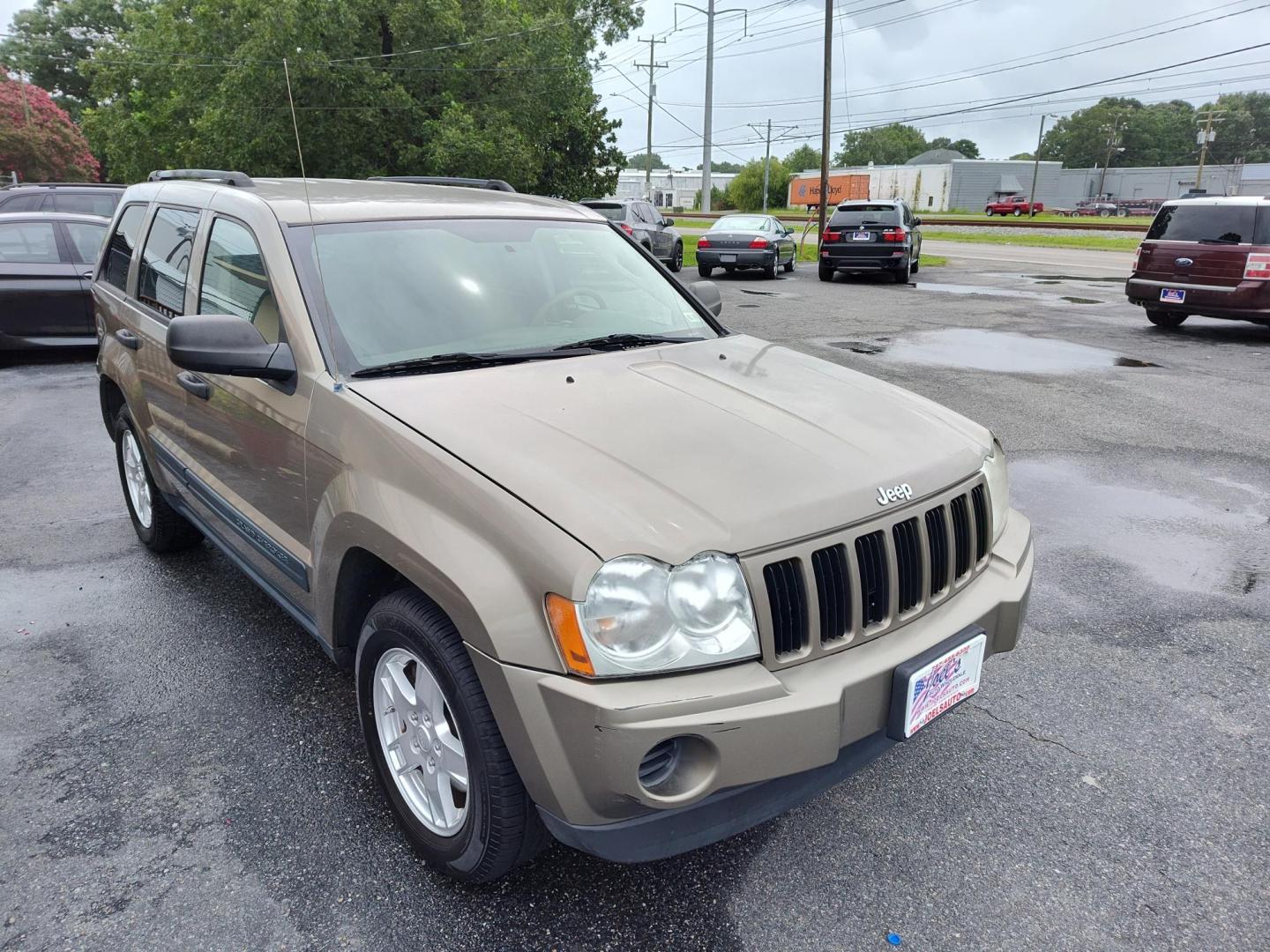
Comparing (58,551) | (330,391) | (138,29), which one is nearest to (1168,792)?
(330,391)

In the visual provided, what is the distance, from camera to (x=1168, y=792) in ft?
9.14

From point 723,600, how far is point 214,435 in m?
2.21

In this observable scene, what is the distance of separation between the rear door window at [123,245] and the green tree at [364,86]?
54.5 feet

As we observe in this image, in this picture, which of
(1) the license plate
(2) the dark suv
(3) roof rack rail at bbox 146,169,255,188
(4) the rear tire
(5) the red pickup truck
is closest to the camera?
(1) the license plate

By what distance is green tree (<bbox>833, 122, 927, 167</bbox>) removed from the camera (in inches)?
5157

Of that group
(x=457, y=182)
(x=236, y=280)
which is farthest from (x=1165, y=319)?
(x=236, y=280)

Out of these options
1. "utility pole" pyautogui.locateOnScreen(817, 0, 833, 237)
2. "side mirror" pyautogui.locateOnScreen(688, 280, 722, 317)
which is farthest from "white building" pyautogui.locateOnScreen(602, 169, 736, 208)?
"side mirror" pyautogui.locateOnScreen(688, 280, 722, 317)

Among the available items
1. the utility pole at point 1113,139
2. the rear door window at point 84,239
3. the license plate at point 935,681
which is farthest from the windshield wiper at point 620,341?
the utility pole at point 1113,139

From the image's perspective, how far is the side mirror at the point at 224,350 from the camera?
261cm

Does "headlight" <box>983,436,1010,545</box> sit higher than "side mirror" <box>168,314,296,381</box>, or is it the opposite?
"side mirror" <box>168,314,296,381</box>

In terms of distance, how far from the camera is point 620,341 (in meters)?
3.22

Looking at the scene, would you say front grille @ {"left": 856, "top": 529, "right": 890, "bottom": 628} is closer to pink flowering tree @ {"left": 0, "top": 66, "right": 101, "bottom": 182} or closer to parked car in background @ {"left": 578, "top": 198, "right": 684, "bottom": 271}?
parked car in background @ {"left": 578, "top": 198, "right": 684, "bottom": 271}

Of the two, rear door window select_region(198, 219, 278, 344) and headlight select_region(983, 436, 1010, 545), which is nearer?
headlight select_region(983, 436, 1010, 545)

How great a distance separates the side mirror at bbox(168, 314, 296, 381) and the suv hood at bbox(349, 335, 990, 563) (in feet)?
1.05
